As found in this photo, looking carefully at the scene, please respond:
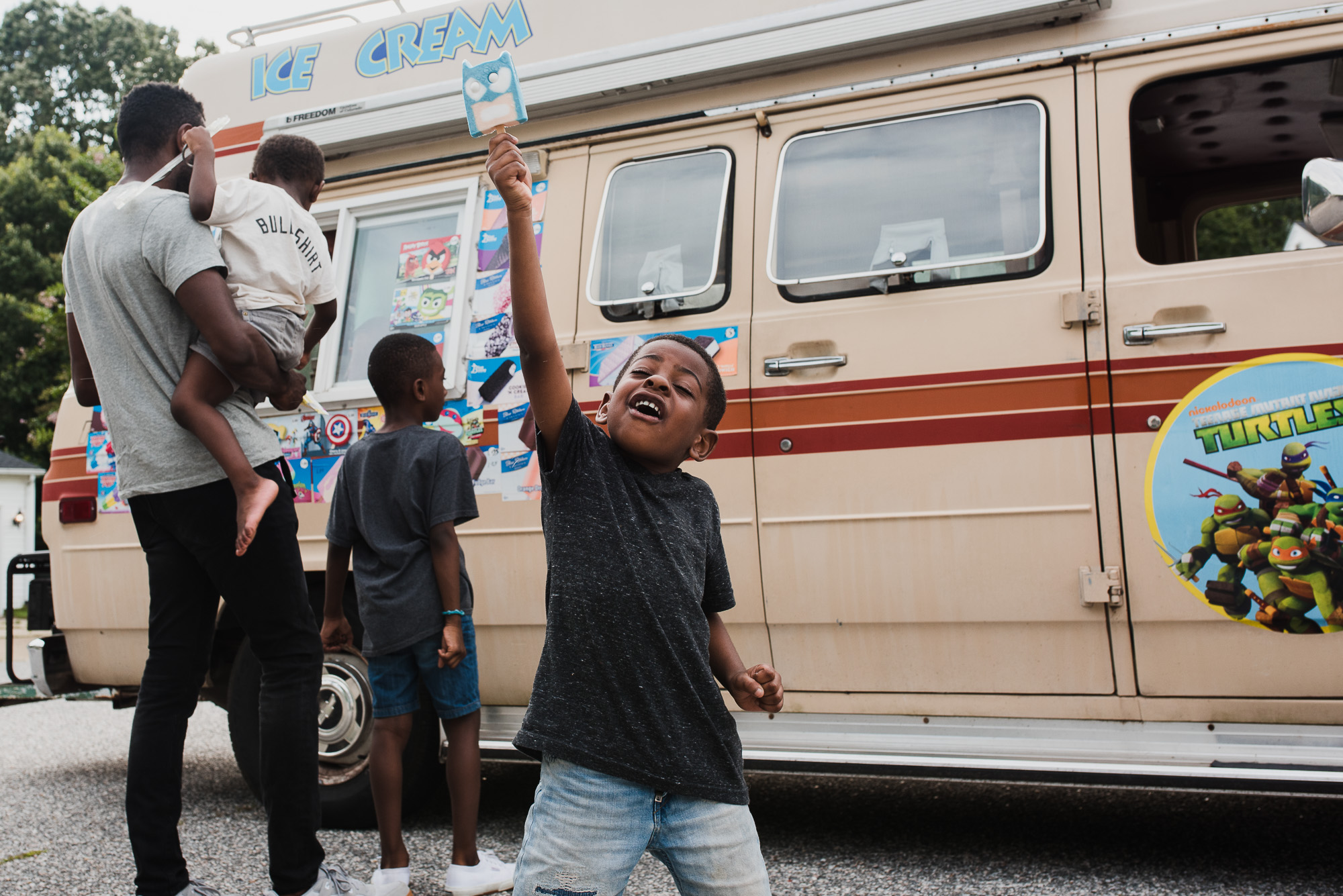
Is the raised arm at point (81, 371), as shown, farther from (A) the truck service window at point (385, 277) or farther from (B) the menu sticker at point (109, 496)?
(B) the menu sticker at point (109, 496)

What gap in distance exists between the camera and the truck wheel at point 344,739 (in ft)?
12.8

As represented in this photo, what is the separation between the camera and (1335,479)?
2.99 m

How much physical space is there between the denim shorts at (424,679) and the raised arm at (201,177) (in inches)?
52.4

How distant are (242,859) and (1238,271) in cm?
370

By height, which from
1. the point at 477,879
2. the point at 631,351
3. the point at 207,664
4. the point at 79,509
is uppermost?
the point at 631,351

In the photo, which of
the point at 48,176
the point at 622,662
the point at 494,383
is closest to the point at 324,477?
the point at 494,383

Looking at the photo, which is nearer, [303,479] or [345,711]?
[345,711]

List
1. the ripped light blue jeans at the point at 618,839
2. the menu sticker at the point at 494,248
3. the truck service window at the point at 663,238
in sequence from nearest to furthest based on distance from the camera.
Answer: the ripped light blue jeans at the point at 618,839 → the truck service window at the point at 663,238 → the menu sticker at the point at 494,248

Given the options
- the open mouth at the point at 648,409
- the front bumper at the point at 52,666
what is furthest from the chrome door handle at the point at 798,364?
the front bumper at the point at 52,666

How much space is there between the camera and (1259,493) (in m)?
3.06

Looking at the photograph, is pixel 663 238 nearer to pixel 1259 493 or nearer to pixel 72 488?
pixel 1259 493

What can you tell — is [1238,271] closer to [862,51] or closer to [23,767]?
[862,51]

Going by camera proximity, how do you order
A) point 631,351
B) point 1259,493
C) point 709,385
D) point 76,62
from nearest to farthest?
point 709,385
point 1259,493
point 631,351
point 76,62

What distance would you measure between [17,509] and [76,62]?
20.7 meters
